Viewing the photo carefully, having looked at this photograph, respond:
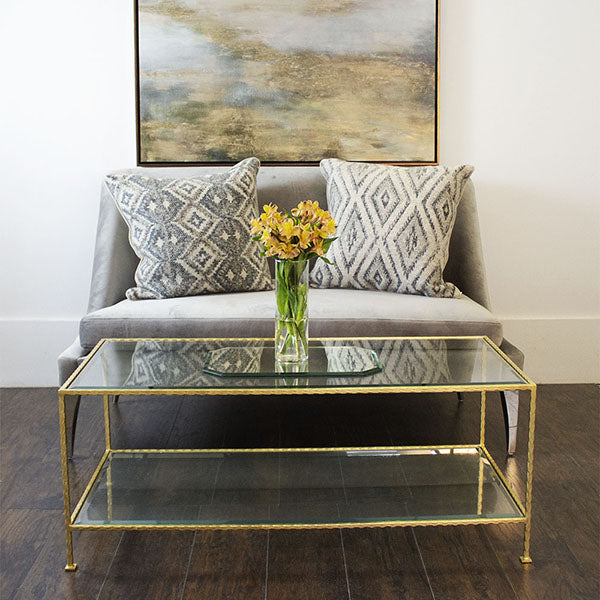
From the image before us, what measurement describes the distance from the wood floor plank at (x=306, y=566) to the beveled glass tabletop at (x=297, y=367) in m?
0.45

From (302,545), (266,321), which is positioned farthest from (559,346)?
(302,545)

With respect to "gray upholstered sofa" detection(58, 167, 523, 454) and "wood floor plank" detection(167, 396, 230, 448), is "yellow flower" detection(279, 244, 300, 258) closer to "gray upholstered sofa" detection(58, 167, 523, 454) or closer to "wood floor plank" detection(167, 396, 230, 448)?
"gray upholstered sofa" detection(58, 167, 523, 454)

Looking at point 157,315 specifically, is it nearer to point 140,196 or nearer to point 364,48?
point 140,196

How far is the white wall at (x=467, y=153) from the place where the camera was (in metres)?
3.19

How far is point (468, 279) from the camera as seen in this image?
3.05 m

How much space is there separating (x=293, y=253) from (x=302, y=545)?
77 cm

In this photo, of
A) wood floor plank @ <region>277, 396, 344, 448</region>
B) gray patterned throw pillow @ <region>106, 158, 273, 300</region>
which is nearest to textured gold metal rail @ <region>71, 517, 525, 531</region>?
wood floor plank @ <region>277, 396, 344, 448</region>

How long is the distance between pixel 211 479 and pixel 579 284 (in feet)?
6.80

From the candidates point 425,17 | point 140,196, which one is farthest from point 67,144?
point 425,17

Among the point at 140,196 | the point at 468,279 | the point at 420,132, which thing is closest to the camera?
the point at 140,196

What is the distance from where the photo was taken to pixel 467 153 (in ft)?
10.8

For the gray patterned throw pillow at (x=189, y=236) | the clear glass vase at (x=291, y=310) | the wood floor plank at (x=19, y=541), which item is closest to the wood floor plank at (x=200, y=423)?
the gray patterned throw pillow at (x=189, y=236)

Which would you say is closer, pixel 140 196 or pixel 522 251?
pixel 140 196

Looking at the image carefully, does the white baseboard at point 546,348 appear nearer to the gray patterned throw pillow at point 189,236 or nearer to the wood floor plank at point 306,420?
the gray patterned throw pillow at point 189,236
